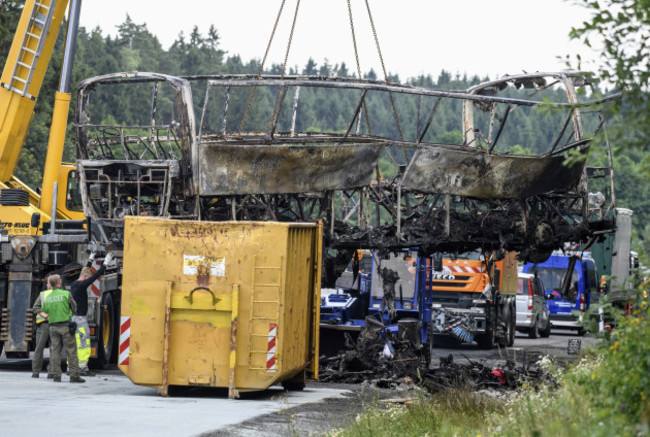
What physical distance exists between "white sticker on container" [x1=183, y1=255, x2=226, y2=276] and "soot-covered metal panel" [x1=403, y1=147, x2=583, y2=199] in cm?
428

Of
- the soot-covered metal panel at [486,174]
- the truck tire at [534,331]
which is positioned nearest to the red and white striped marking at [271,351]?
the soot-covered metal panel at [486,174]

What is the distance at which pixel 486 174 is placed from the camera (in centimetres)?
1812

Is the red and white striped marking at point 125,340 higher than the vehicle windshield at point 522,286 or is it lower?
lower

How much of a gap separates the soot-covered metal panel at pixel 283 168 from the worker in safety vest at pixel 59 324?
111 inches

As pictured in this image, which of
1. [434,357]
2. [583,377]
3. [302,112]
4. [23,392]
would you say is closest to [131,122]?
[302,112]

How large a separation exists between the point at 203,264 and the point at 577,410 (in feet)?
24.5

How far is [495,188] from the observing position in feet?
59.7

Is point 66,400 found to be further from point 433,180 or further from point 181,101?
point 433,180

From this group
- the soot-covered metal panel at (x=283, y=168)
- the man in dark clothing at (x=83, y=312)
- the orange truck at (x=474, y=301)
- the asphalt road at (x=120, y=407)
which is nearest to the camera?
the asphalt road at (x=120, y=407)

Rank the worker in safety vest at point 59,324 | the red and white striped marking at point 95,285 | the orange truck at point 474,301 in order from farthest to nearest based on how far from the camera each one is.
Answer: the orange truck at point 474,301
the red and white striped marking at point 95,285
the worker in safety vest at point 59,324

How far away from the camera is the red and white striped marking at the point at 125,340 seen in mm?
14953

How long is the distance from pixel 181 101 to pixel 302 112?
137 metres

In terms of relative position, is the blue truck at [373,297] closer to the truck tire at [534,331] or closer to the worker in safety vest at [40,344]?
the worker in safety vest at [40,344]

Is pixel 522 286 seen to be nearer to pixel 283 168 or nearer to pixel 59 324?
pixel 283 168
